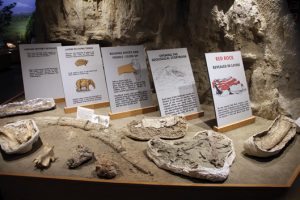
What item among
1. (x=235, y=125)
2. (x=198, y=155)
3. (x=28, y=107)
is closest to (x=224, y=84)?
(x=235, y=125)

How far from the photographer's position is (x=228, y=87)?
2.89 m

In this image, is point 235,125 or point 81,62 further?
point 81,62

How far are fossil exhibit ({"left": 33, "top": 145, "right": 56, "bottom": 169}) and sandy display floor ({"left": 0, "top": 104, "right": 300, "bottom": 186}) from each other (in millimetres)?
41

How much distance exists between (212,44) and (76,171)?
209cm

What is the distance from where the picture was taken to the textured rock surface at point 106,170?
2119 millimetres

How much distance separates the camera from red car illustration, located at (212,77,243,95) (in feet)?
9.25

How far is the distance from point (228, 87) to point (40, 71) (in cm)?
229

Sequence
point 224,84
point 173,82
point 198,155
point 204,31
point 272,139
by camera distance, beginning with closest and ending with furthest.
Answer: point 198,155
point 272,139
point 224,84
point 173,82
point 204,31

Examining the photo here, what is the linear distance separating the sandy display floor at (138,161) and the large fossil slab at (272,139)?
7cm

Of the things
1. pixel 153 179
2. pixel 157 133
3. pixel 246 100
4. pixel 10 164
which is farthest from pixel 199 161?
pixel 10 164

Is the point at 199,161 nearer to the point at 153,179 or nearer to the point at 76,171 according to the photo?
the point at 153,179

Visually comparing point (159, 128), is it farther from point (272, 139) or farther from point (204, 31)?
point (204, 31)

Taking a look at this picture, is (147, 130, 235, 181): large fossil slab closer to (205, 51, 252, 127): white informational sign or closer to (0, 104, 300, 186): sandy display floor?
(0, 104, 300, 186): sandy display floor

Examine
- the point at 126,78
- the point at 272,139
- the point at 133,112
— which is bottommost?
the point at 272,139
